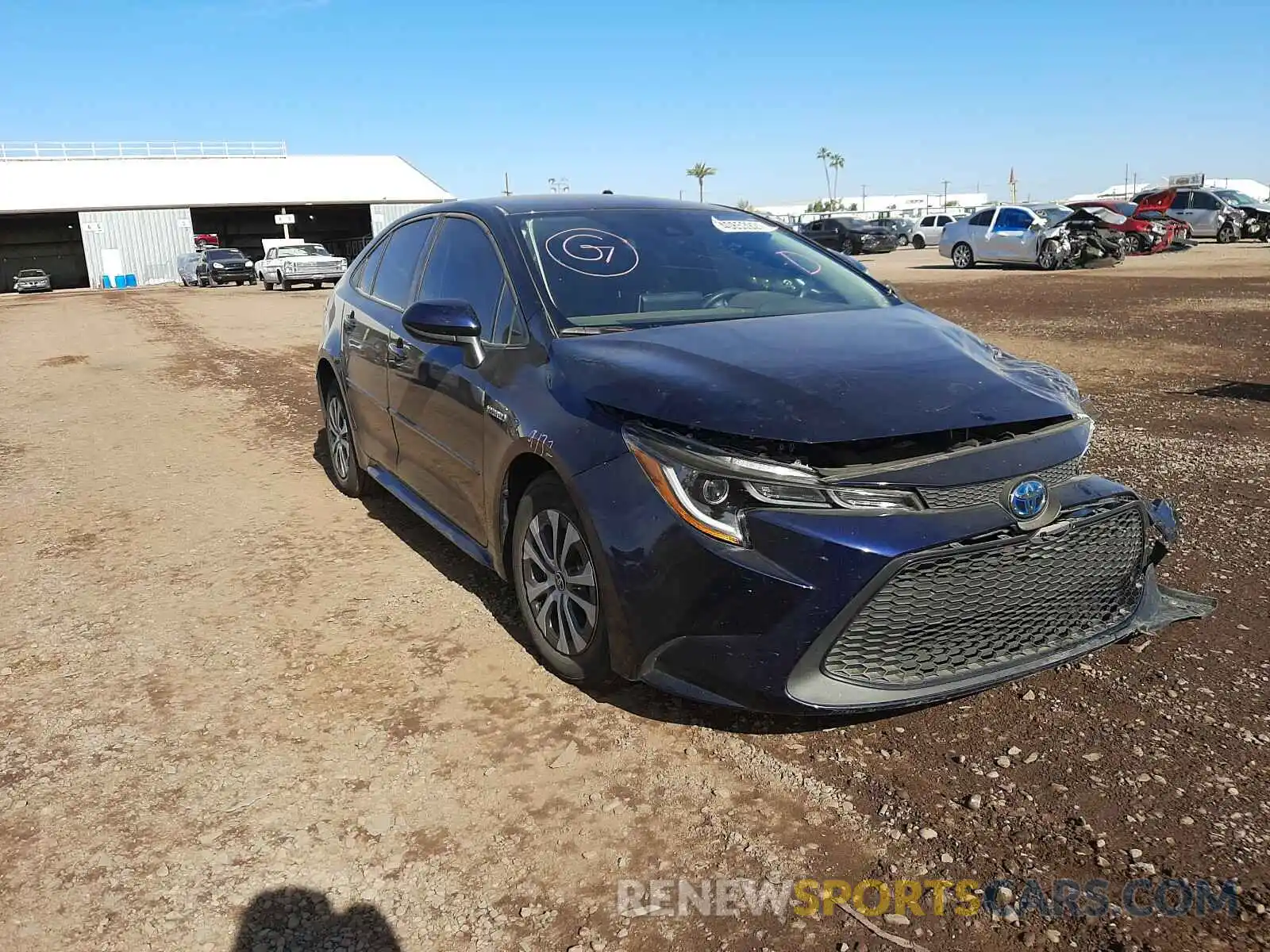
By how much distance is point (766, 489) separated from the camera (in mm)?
2539

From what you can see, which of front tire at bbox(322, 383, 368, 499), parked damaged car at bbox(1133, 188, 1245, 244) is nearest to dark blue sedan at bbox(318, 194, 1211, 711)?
Result: front tire at bbox(322, 383, 368, 499)

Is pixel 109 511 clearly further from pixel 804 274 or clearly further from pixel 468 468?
pixel 804 274

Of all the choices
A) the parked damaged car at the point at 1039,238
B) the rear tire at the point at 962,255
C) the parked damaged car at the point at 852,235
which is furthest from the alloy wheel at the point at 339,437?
the parked damaged car at the point at 852,235

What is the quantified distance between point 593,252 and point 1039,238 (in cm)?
2277

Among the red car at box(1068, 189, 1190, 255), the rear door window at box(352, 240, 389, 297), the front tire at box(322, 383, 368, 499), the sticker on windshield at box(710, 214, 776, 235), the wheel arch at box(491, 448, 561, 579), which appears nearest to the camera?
the wheel arch at box(491, 448, 561, 579)

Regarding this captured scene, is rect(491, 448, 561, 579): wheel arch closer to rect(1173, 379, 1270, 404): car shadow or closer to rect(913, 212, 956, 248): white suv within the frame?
rect(1173, 379, 1270, 404): car shadow

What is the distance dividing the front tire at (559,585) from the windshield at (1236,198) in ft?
120

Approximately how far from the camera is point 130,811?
2.71 meters

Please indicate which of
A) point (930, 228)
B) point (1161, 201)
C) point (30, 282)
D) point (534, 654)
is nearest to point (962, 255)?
→ point (1161, 201)

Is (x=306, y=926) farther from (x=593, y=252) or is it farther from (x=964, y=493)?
(x=593, y=252)

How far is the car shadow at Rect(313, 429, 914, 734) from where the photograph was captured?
10.1ft

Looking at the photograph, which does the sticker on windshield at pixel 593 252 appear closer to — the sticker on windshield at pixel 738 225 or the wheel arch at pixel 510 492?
the sticker on windshield at pixel 738 225

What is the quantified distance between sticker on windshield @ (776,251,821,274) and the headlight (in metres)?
1.83

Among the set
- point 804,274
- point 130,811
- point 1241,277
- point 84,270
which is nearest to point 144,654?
point 130,811
